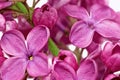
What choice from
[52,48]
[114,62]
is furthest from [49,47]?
[114,62]

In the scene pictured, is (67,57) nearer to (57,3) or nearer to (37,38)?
(37,38)

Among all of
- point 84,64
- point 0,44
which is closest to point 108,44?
point 84,64

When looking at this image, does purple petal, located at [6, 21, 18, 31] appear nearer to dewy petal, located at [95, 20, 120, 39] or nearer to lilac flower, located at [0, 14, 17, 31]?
lilac flower, located at [0, 14, 17, 31]

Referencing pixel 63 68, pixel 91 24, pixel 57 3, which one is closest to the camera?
pixel 63 68

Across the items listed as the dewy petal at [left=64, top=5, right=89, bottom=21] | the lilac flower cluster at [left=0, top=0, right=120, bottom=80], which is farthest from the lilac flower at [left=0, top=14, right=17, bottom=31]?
the dewy petal at [left=64, top=5, right=89, bottom=21]

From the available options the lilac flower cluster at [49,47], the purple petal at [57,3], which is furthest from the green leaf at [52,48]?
the purple petal at [57,3]

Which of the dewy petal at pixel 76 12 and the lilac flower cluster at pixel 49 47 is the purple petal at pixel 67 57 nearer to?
the lilac flower cluster at pixel 49 47

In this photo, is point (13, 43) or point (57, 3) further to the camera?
point (57, 3)
